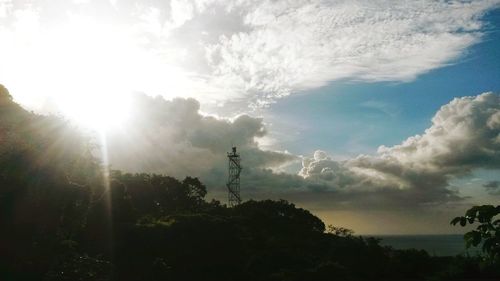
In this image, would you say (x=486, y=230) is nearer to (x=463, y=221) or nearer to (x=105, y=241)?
(x=463, y=221)

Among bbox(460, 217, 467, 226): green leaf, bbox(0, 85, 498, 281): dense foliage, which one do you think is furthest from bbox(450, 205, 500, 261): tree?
bbox(0, 85, 498, 281): dense foliage

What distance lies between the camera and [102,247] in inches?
1198

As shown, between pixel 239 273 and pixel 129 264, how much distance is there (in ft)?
26.9

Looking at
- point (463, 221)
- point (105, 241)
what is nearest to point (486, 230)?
point (463, 221)

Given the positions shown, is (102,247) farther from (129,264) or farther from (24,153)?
(24,153)

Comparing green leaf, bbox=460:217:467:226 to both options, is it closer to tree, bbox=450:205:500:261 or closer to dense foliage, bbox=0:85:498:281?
tree, bbox=450:205:500:261

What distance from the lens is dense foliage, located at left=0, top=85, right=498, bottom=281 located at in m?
21.3

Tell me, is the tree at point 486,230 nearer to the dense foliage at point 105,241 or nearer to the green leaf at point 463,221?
the green leaf at point 463,221

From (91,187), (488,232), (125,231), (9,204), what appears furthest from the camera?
(125,231)

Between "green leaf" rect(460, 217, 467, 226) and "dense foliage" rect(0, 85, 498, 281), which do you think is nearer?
"green leaf" rect(460, 217, 467, 226)

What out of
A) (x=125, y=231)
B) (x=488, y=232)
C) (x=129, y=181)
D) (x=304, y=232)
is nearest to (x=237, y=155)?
(x=304, y=232)

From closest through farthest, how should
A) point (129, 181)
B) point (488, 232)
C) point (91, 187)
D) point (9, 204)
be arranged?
point (488, 232) → point (9, 204) → point (91, 187) → point (129, 181)

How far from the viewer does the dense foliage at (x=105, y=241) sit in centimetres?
2131

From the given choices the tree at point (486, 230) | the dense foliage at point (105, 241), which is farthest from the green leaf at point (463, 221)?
the dense foliage at point (105, 241)
